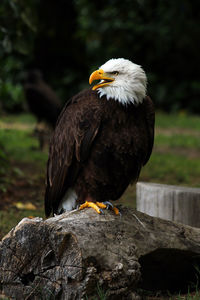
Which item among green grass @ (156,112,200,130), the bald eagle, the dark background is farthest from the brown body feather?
the dark background

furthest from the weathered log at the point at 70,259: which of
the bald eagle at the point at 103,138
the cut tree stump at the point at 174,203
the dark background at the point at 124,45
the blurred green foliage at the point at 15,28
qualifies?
the dark background at the point at 124,45

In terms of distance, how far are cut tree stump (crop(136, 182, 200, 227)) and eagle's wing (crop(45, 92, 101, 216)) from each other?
3.13ft

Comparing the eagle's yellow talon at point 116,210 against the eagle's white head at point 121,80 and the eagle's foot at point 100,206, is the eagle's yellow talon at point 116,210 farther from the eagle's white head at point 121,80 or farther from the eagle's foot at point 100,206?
the eagle's white head at point 121,80

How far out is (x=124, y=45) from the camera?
17.2 metres

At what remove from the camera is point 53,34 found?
57.4ft

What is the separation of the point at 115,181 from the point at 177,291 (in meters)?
0.88

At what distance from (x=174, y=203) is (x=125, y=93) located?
1347mm

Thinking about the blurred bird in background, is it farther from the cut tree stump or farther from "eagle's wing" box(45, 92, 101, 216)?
"eagle's wing" box(45, 92, 101, 216)

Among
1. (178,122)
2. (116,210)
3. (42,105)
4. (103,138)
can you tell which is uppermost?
(103,138)

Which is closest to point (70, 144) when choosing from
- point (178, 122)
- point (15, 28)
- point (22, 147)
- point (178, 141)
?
point (15, 28)

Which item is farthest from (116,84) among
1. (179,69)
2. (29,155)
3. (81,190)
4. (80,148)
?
(179,69)

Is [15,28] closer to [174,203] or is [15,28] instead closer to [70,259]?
[174,203]

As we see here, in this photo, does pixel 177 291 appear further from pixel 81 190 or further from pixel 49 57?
pixel 49 57

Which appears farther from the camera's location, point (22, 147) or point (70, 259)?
point (22, 147)
